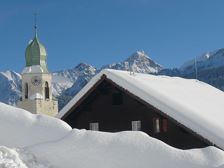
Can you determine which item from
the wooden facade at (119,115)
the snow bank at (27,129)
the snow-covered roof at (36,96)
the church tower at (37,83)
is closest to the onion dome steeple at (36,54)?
the church tower at (37,83)

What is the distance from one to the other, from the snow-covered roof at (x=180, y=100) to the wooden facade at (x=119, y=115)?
0.26m

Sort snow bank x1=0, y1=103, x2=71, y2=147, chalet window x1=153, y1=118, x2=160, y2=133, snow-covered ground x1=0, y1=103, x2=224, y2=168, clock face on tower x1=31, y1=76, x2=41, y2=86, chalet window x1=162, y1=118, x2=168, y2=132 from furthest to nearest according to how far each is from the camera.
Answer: clock face on tower x1=31, y1=76, x2=41, y2=86, chalet window x1=153, y1=118, x2=160, y2=133, chalet window x1=162, y1=118, x2=168, y2=132, snow bank x1=0, y1=103, x2=71, y2=147, snow-covered ground x1=0, y1=103, x2=224, y2=168

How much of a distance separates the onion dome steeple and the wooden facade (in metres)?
79.2

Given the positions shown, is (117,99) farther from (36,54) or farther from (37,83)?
(36,54)

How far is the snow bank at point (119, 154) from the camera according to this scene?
29.1ft

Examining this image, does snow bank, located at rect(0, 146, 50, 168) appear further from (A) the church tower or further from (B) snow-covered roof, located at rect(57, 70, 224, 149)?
(A) the church tower

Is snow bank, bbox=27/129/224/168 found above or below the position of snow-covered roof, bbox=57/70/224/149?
below

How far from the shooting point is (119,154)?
9.06 meters

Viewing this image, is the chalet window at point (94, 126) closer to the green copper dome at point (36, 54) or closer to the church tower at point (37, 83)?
the church tower at point (37, 83)

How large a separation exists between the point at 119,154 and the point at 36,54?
314 feet

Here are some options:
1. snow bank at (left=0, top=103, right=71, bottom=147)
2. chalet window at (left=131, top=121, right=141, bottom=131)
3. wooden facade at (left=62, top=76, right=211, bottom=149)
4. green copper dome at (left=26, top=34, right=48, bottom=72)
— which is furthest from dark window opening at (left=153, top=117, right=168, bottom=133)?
green copper dome at (left=26, top=34, right=48, bottom=72)

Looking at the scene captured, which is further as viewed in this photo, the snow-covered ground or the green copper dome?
the green copper dome

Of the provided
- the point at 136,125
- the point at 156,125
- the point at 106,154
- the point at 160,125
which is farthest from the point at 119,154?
the point at 136,125

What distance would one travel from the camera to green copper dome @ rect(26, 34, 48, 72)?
102750 mm
